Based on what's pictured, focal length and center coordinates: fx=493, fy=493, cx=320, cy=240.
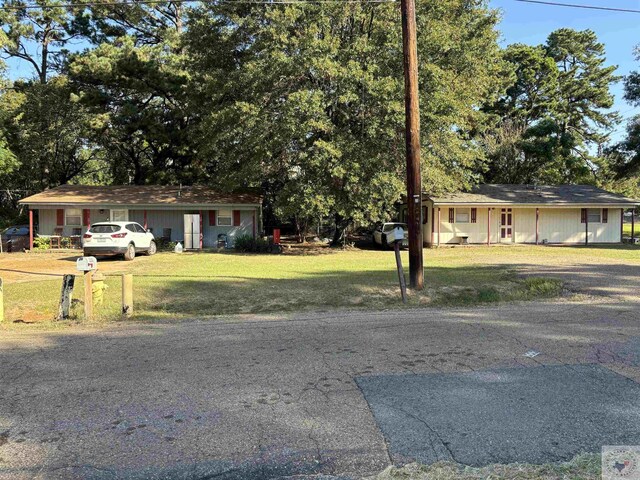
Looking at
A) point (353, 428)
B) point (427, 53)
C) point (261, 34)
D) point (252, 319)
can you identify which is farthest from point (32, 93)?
point (353, 428)

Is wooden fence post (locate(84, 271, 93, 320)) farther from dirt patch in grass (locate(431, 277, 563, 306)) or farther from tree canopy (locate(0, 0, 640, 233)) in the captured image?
tree canopy (locate(0, 0, 640, 233))

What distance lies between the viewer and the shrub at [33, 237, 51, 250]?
85.5ft

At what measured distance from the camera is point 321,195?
23.0m

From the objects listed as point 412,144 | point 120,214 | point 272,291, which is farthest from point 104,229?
point 412,144

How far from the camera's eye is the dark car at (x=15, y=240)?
25812mm

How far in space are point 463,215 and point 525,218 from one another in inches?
162

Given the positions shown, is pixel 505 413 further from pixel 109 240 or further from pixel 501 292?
pixel 109 240

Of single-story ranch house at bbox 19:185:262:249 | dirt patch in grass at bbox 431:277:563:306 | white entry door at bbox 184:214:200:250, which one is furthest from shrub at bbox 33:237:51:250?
dirt patch in grass at bbox 431:277:563:306

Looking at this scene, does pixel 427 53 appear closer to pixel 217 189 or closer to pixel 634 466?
pixel 217 189

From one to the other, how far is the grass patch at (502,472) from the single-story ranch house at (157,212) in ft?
80.7

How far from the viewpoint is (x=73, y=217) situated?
91.0 ft

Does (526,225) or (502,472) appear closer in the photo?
(502,472)

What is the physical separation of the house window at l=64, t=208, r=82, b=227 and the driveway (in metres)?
22.2

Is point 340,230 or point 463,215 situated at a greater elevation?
point 463,215
